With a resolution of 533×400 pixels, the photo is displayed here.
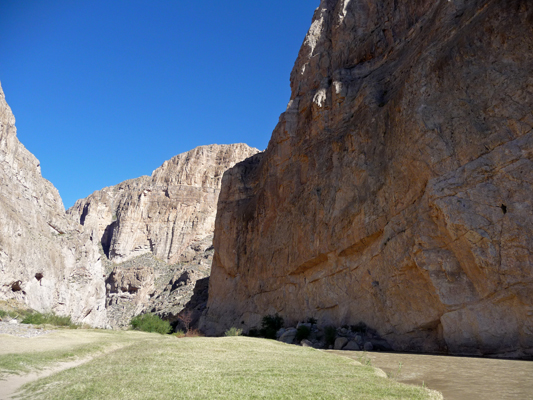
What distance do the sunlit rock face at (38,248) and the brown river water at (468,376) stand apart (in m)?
48.5

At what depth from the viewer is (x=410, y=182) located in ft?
62.8

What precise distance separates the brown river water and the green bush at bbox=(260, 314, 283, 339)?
14.0m

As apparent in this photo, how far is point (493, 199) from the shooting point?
14750 millimetres

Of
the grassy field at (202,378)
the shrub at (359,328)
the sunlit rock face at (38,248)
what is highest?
the sunlit rock face at (38,248)

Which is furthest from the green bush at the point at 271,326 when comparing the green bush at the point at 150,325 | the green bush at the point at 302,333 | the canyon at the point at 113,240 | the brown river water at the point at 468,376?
the canyon at the point at 113,240

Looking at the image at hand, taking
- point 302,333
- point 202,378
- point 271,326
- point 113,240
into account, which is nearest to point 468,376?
point 202,378

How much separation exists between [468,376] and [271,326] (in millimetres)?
20098

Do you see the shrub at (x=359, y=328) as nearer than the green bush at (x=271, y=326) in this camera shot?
Yes

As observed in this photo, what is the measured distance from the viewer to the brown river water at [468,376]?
7598 millimetres

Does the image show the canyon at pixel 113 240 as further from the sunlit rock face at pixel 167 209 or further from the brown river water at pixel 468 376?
the brown river water at pixel 468 376

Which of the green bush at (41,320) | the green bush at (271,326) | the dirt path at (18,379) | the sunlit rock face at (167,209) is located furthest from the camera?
the sunlit rock face at (167,209)

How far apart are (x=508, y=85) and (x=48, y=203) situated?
228ft

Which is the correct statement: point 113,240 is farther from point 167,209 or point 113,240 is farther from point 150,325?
point 150,325

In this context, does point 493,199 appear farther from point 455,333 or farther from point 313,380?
point 313,380
